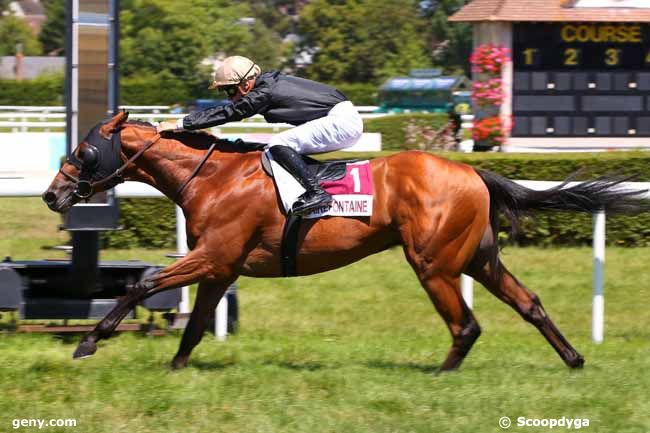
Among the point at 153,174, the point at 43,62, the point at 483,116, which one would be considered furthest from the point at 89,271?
the point at 43,62

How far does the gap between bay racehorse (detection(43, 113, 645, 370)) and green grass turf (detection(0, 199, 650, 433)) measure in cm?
32

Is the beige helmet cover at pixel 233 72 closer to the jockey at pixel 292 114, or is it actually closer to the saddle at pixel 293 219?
the jockey at pixel 292 114

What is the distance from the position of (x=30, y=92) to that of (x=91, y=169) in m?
35.8

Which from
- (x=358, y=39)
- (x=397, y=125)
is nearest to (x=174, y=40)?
(x=358, y=39)

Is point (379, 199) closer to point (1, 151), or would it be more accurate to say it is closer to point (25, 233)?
point (25, 233)

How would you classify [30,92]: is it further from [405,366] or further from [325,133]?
[405,366]

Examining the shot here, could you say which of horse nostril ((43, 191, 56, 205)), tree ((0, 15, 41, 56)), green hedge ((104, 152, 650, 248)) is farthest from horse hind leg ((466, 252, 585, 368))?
tree ((0, 15, 41, 56))

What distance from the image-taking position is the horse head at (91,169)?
6402 mm

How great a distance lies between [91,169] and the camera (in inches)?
252

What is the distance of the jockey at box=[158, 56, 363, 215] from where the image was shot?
6.19 m

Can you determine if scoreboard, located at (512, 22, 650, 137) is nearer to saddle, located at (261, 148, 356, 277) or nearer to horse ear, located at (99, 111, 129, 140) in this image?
saddle, located at (261, 148, 356, 277)

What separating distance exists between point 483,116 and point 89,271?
509 inches

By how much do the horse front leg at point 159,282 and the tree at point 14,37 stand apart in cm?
5446

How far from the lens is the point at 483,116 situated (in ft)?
63.3
